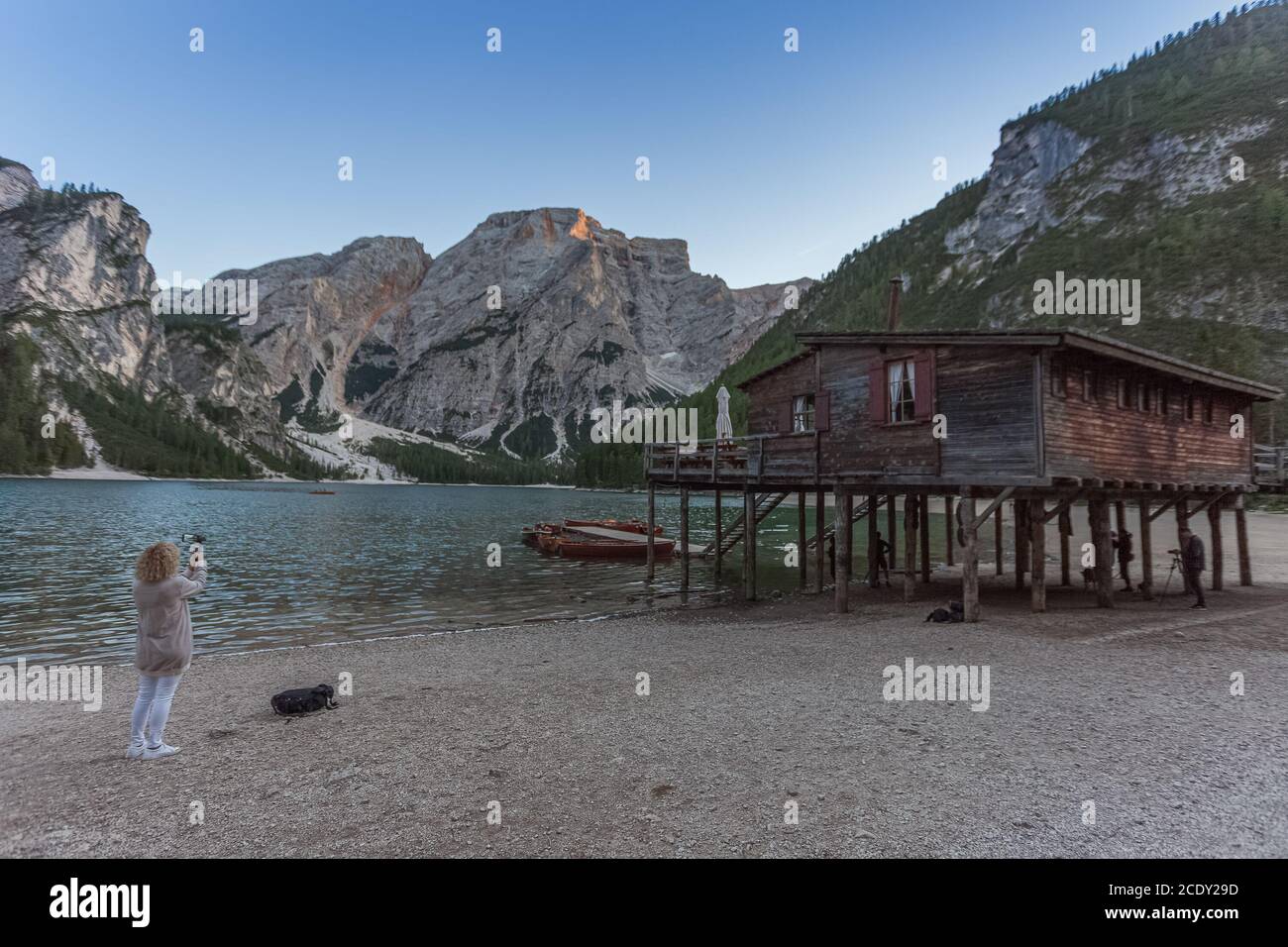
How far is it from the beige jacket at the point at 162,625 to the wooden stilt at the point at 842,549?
1730 centimetres

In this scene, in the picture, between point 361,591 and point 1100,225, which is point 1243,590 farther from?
point 1100,225

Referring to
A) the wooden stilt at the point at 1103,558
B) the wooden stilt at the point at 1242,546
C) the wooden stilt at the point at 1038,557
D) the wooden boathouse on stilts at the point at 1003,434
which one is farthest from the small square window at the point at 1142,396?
the wooden stilt at the point at 1242,546

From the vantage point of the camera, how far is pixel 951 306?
160 metres

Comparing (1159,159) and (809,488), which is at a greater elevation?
(1159,159)

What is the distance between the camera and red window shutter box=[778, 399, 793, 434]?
88.6 ft

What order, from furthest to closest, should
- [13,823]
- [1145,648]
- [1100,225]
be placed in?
[1100,225] < [1145,648] < [13,823]

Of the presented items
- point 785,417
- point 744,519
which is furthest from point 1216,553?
point 744,519

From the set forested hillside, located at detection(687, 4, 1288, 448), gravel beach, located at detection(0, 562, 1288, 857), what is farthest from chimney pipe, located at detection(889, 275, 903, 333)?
forested hillside, located at detection(687, 4, 1288, 448)

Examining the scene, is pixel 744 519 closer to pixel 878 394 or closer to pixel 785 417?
pixel 785 417

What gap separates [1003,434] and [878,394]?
395cm

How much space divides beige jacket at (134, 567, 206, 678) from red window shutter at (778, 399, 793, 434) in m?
21.9

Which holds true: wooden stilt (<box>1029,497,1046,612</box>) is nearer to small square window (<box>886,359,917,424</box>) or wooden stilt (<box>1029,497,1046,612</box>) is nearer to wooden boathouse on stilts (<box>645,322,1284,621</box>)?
wooden boathouse on stilts (<box>645,322,1284,621</box>)
